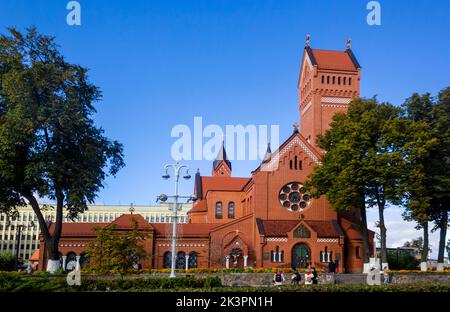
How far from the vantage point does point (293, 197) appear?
52.0 m

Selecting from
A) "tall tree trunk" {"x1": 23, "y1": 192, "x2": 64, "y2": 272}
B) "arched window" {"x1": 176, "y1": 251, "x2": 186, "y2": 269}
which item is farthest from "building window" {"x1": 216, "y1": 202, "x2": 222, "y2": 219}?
"tall tree trunk" {"x1": 23, "y1": 192, "x2": 64, "y2": 272}

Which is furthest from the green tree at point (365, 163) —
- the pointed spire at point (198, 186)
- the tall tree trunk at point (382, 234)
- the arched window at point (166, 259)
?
the pointed spire at point (198, 186)

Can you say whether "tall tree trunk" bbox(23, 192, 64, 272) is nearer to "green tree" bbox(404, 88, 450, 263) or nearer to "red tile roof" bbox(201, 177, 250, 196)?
"green tree" bbox(404, 88, 450, 263)

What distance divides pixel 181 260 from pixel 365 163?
851 inches

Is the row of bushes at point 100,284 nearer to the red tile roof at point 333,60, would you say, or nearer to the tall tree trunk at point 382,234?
the tall tree trunk at point 382,234

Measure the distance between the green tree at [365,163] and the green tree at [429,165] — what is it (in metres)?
1.17

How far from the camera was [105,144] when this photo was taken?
3944 centimetres

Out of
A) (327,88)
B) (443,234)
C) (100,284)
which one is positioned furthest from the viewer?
(327,88)

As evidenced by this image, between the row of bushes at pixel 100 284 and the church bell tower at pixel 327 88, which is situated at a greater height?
the church bell tower at pixel 327 88

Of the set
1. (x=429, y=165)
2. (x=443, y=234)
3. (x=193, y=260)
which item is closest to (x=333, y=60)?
(x=429, y=165)

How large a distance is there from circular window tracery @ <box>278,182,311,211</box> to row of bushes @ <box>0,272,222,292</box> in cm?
2741

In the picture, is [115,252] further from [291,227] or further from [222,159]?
[222,159]

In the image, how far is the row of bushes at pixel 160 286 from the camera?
2042 centimetres
